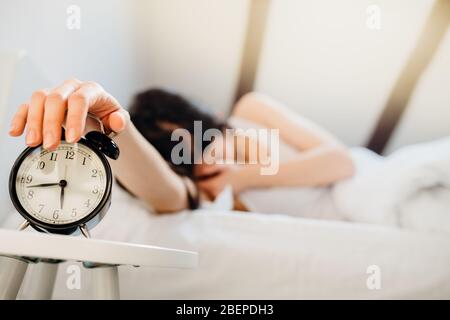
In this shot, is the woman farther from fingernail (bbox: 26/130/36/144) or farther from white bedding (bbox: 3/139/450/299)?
white bedding (bbox: 3/139/450/299)

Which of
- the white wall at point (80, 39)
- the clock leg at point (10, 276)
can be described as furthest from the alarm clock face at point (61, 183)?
the white wall at point (80, 39)

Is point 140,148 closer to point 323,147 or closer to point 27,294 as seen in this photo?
point 27,294

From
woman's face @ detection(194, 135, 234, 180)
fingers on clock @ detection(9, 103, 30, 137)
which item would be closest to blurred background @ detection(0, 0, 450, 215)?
woman's face @ detection(194, 135, 234, 180)

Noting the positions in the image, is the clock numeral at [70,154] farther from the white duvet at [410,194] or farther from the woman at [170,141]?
the white duvet at [410,194]

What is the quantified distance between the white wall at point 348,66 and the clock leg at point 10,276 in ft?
4.11

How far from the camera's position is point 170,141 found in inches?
50.8

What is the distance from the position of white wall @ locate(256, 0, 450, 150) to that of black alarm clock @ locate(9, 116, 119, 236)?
115 cm

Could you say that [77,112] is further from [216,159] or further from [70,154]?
[216,159]

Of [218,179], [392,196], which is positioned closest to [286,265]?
[392,196]

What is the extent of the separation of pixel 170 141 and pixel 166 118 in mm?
107

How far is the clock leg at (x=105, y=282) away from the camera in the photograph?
0.61 meters

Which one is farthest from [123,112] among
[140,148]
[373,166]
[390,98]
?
[390,98]

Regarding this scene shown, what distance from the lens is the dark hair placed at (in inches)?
50.7

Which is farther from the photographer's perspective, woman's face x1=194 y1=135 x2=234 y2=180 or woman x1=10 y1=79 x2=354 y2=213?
woman's face x1=194 y1=135 x2=234 y2=180
